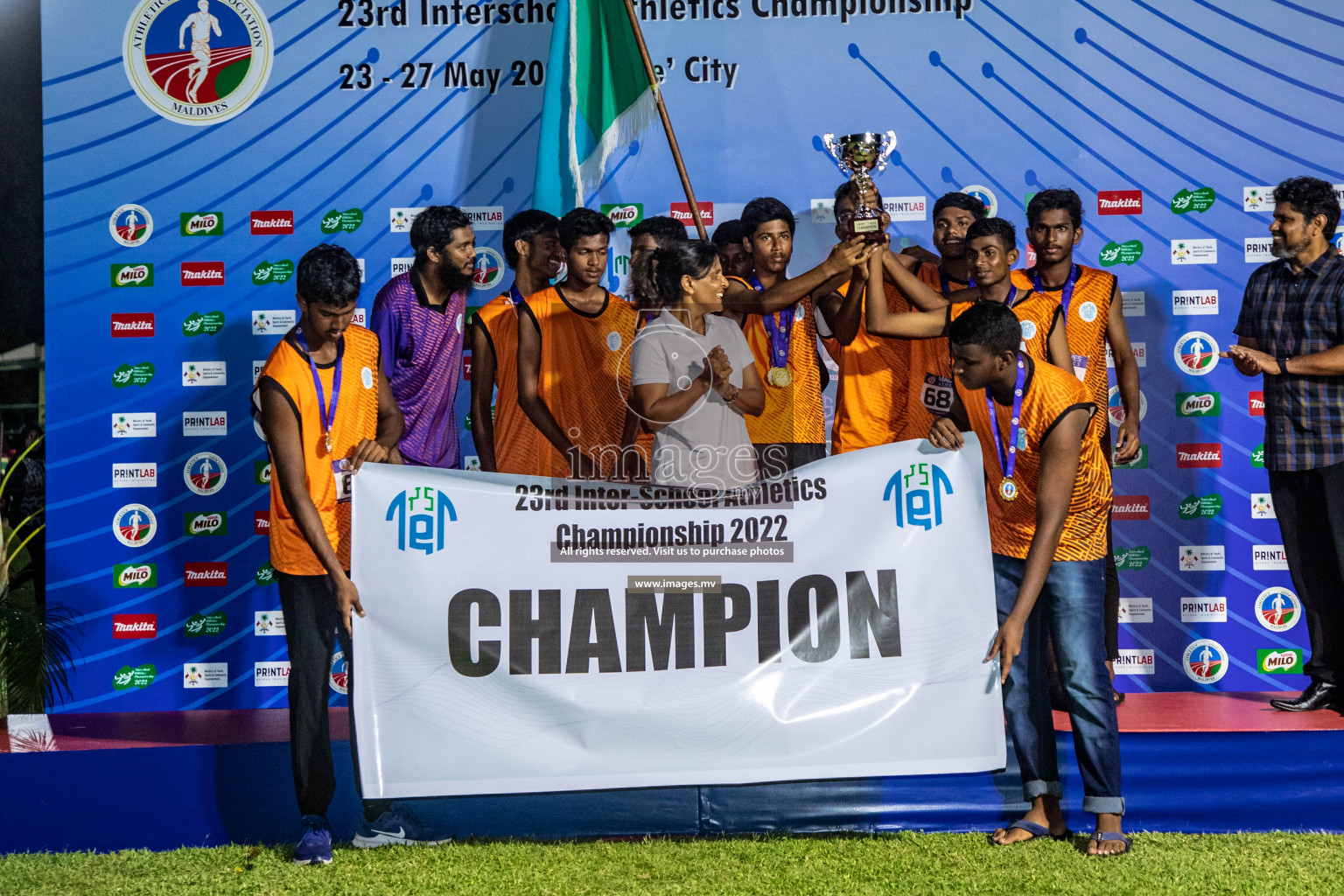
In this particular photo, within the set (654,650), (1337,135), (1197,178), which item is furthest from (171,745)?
(1337,135)

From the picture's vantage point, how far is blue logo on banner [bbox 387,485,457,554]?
3.48 meters

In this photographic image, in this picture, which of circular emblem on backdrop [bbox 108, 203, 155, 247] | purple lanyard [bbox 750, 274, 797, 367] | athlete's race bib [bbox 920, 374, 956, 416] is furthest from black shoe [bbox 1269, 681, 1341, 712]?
→ circular emblem on backdrop [bbox 108, 203, 155, 247]

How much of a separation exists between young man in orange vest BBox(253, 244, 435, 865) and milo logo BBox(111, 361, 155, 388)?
6.67 feet

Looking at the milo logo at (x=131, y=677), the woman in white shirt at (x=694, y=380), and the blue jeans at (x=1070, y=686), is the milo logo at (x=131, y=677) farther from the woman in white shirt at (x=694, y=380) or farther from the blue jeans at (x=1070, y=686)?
the blue jeans at (x=1070, y=686)

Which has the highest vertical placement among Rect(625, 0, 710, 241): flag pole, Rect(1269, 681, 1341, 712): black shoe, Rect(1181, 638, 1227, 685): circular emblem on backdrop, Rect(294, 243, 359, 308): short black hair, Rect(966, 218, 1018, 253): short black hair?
Rect(625, 0, 710, 241): flag pole

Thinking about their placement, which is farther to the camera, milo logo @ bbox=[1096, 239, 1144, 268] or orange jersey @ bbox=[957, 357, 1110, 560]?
milo logo @ bbox=[1096, 239, 1144, 268]

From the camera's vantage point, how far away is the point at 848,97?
5098 mm

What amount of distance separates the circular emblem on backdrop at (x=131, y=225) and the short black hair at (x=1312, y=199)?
4.87 metres

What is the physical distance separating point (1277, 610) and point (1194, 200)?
75.3 inches

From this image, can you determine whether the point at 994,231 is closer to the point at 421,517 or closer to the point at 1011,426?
the point at 1011,426

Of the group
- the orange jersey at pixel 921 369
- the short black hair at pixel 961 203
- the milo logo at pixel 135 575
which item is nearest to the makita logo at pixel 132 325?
the milo logo at pixel 135 575

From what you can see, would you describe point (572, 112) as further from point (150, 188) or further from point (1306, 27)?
point (1306, 27)

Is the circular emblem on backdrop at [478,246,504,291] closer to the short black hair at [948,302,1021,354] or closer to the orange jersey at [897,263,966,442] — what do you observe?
the orange jersey at [897,263,966,442]

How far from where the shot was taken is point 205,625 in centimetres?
518
